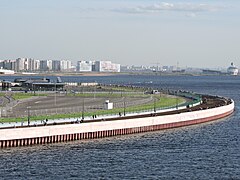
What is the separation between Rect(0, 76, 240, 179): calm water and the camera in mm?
64625

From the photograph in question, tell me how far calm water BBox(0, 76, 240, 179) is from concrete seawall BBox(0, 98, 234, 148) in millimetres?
1773

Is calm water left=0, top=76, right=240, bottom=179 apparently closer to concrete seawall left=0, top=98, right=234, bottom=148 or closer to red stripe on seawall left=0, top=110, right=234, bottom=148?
red stripe on seawall left=0, top=110, right=234, bottom=148

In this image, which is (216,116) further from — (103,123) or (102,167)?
(102,167)

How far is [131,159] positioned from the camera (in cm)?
7250

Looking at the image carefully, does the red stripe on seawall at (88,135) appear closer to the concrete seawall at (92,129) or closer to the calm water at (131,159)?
the concrete seawall at (92,129)

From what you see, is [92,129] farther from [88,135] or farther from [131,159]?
[131,159]

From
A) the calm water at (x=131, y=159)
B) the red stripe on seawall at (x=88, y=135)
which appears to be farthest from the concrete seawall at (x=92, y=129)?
the calm water at (x=131, y=159)

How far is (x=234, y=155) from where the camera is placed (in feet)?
251

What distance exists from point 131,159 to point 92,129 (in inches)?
691

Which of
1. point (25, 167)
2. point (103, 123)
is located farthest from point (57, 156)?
point (103, 123)

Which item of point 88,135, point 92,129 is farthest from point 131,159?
point 92,129

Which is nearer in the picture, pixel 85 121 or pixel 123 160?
pixel 123 160

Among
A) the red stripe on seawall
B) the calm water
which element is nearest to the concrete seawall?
the red stripe on seawall

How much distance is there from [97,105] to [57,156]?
170 ft
